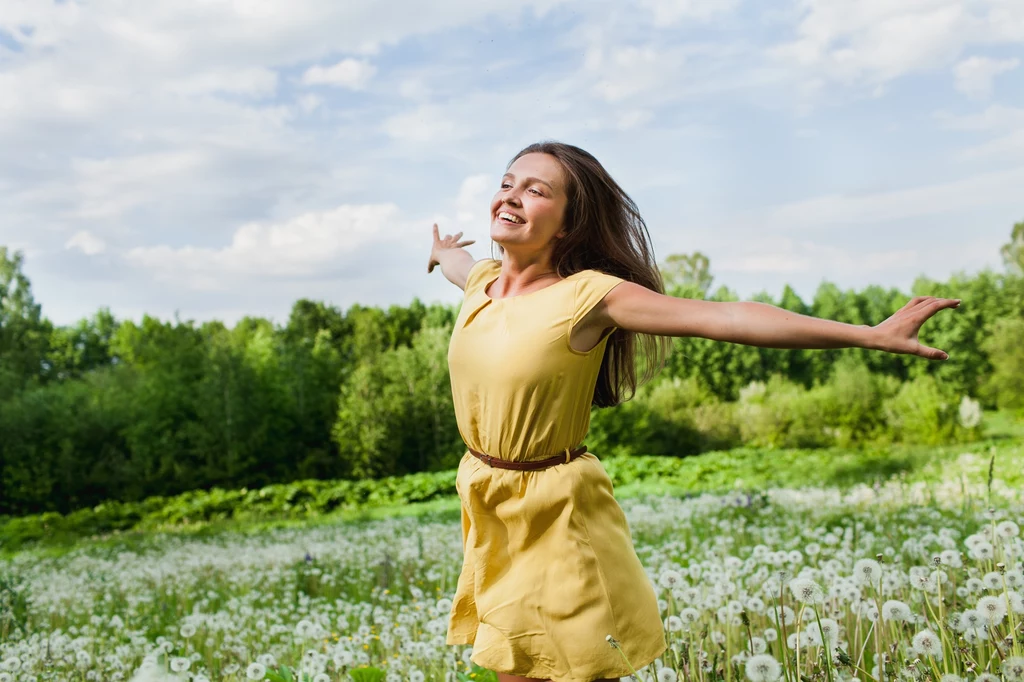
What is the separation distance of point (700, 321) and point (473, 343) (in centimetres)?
61

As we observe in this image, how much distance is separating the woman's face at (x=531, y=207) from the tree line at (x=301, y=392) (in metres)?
14.0

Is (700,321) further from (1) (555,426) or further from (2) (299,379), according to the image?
(2) (299,379)

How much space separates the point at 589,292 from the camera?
2.23 meters

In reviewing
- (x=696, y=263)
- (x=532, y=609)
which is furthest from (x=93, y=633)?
(x=696, y=263)

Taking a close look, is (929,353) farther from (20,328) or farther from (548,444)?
(20,328)

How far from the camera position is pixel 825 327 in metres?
1.94

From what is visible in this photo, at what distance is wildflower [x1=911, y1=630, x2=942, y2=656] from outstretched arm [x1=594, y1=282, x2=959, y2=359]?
3.09 ft

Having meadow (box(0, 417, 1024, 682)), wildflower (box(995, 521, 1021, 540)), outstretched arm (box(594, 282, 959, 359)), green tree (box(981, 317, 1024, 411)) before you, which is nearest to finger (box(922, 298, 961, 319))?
outstretched arm (box(594, 282, 959, 359))

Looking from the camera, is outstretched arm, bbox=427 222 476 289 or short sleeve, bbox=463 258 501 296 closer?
short sleeve, bbox=463 258 501 296

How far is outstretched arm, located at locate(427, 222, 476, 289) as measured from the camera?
10.9ft

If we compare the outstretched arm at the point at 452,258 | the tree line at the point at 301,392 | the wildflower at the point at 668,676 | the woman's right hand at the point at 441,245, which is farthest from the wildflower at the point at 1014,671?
the tree line at the point at 301,392

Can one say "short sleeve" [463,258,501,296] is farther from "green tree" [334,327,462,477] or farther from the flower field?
"green tree" [334,327,462,477]

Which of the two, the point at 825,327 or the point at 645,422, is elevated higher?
the point at 825,327

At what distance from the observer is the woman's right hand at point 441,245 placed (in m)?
3.54
